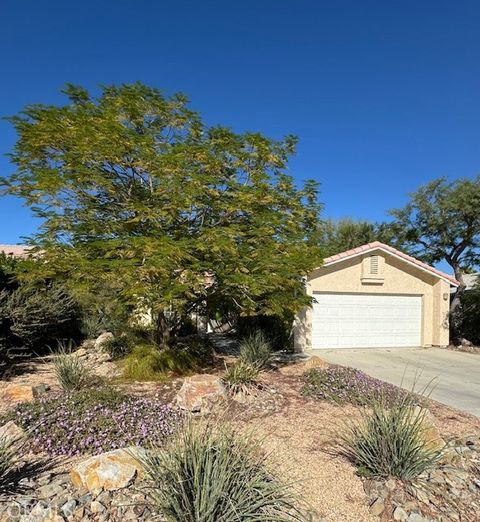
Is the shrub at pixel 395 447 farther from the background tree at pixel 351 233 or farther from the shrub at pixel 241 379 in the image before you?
the background tree at pixel 351 233

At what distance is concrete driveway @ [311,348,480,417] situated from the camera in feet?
27.9

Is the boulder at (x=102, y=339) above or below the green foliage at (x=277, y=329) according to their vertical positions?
below

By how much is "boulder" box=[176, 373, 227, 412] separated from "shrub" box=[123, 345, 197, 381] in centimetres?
211

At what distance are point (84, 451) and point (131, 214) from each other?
5.66m

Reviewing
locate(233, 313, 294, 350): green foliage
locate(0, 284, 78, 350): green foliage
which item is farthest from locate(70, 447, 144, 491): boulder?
locate(233, 313, 294, 350): green foliage

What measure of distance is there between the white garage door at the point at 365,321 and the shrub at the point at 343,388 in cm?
599

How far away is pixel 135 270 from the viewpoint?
7207mm

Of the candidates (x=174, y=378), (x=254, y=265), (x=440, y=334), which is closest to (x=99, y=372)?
(x=174, y=378)

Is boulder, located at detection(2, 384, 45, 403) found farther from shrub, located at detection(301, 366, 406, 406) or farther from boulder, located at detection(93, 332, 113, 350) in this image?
boulder, located at detection(93, 332, 113, 350)

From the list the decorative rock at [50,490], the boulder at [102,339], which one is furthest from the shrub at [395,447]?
the boulder at [102,339]

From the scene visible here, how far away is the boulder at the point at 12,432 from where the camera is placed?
4.69 meters

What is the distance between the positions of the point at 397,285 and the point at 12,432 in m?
14.8

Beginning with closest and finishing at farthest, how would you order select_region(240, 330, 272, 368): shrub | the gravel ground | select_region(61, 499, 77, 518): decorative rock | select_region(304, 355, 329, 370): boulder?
1. select_region(61, 499, 77, 518): decorative rock
2. the gravel ground
3. select_region(240, 330, 272, 368): shrub
4. select_region(304, 355, 329, 370): boulder

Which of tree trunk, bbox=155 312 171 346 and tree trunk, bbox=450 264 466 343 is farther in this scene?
tree trunk, bbox=450 264 466 343
